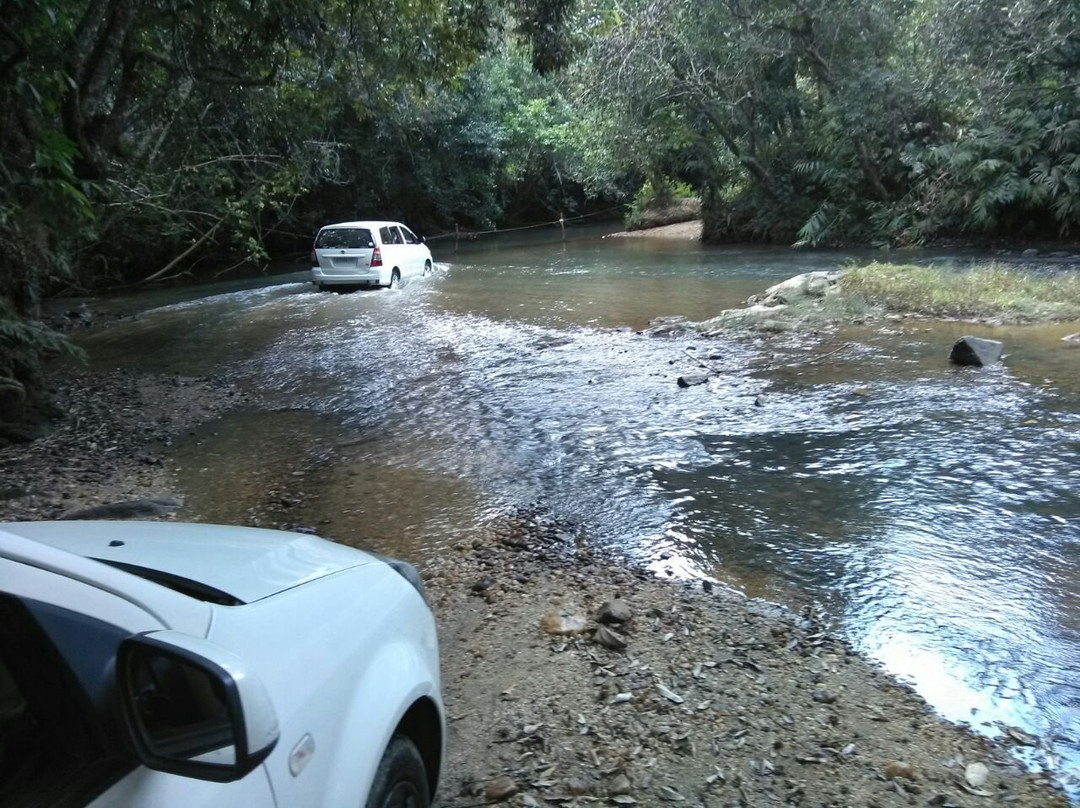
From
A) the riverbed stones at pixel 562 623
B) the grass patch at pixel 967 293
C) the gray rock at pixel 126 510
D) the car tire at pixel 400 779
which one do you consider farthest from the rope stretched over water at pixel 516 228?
the car tire at pixel 400 779

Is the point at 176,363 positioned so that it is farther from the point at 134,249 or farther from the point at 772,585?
the point at 134,249

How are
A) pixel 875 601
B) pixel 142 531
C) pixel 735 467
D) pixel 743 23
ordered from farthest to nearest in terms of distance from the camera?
pixel 743 23 → pixel 735 467 → pixel 875 601 → pixel 142 531

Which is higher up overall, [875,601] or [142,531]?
[142,531]

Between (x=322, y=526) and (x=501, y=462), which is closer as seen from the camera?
(x=322, y=526)

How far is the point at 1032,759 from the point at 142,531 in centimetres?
346

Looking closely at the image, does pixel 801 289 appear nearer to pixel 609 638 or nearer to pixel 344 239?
pixel 344 239

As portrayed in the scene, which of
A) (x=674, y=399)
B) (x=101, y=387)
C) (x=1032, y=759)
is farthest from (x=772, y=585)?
(x=101, y=387)

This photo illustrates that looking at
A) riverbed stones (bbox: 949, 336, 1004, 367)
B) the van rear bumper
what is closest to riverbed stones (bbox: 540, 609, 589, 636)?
riverbed stones (bbox: 949, 336, 1004, 367)

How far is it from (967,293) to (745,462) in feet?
29.5

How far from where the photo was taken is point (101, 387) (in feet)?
35.5

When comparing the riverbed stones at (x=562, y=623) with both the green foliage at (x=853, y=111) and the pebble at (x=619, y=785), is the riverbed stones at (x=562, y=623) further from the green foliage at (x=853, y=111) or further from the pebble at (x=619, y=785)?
the green foliage at (x=853, y=111)

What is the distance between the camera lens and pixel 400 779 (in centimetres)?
235

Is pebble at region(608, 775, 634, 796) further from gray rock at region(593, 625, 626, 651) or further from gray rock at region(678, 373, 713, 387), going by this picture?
gray rock at region(678, 373, 713, 387)

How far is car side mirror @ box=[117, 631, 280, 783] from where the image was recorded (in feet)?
5.09
